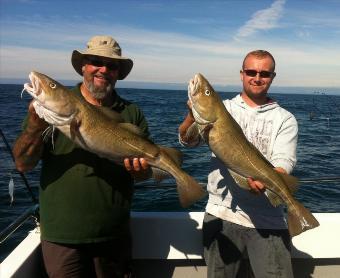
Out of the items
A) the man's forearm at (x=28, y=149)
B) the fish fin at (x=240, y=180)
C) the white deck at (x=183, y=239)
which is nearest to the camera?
the man's forearm at (x=28, y=149)

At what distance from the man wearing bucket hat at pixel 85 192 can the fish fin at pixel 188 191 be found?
396 millimetres

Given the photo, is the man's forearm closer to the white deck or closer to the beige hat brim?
the beige hat brim

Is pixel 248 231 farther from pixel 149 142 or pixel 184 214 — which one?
pixel 149 142

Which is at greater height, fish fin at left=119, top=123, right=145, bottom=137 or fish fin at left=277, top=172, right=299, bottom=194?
fish fin at left=119, top=123, right=145, bottom=137

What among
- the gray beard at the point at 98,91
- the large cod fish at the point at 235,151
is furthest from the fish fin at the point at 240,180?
the gray beard at the point at 98,91

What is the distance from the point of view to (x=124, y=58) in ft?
13.0

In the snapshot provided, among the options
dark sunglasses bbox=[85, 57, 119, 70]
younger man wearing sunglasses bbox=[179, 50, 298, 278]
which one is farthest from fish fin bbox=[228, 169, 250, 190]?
dark sunglasses bbox=[85, 57, 119, 70]

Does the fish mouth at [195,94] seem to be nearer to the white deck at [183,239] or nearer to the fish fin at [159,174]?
the fish fin at [159,174]

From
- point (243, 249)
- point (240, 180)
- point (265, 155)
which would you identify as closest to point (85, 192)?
point (240, 180)

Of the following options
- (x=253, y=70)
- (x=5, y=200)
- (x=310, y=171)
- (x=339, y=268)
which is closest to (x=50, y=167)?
(x=253, y=70)

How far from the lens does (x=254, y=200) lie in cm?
407

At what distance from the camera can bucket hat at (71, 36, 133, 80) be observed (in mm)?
3865

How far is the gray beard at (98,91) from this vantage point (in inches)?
154

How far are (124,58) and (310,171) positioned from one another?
13680 mm
